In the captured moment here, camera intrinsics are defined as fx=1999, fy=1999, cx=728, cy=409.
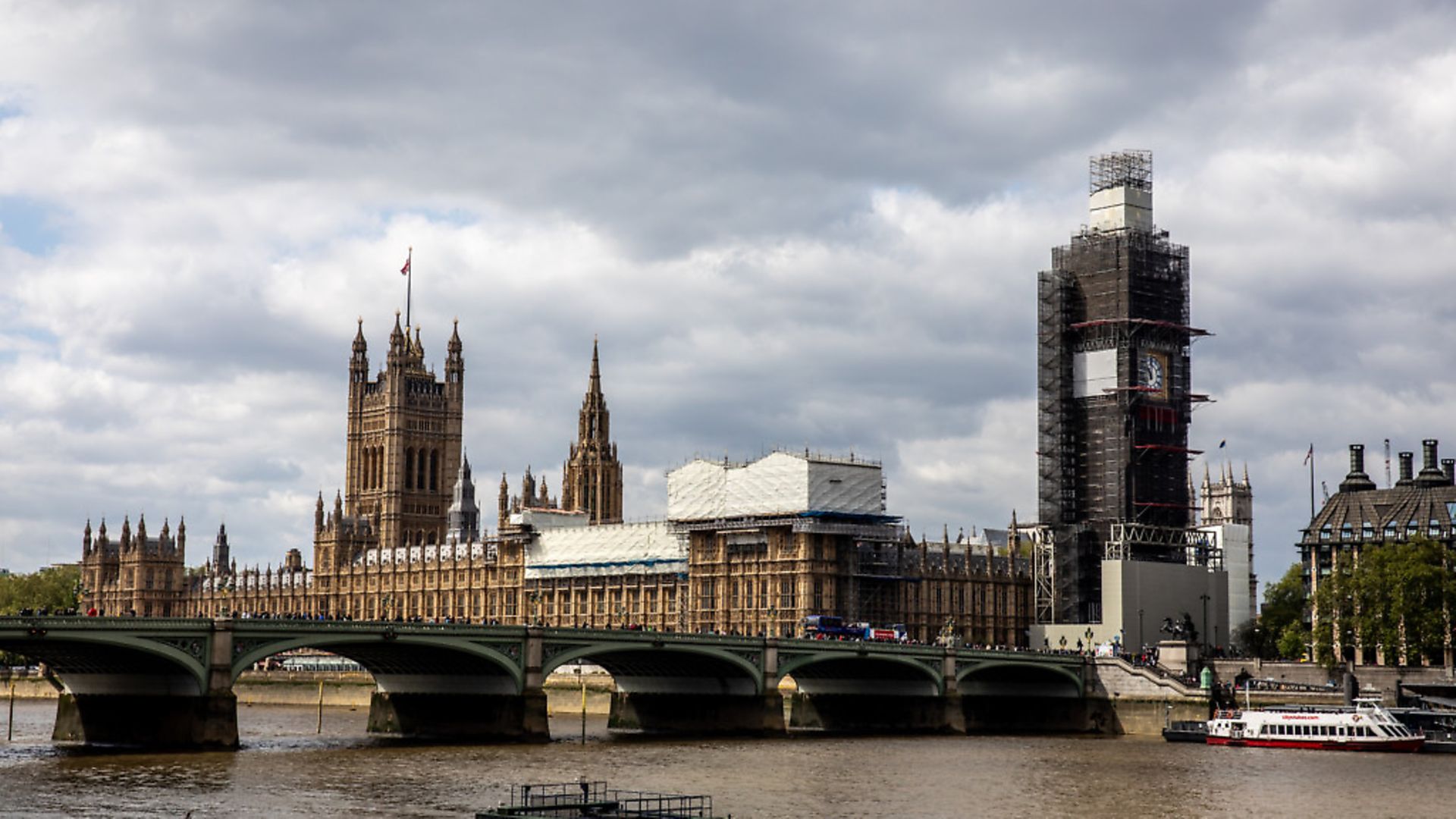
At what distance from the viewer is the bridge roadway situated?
8912 centimetres

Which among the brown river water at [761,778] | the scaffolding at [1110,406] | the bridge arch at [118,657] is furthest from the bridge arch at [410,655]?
the scaffolding at [1110,406]

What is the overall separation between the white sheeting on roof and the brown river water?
74.8m

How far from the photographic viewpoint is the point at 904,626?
16950 centimetres

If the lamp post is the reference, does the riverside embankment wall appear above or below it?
below

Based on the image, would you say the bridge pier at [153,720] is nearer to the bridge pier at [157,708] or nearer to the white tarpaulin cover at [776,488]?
the bridge pier at [157,708]

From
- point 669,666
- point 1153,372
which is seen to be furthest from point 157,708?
point 1153,372

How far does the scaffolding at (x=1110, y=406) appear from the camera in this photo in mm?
164500

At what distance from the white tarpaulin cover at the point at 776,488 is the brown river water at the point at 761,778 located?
5542cm

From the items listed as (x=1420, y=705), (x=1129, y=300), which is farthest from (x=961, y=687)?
(x=1129, y=300)

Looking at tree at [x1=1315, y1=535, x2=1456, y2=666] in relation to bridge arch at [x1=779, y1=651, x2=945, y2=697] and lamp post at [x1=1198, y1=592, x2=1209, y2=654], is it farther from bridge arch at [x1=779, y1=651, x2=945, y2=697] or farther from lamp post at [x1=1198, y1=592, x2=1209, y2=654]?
bridge arch at [x1=779, y1=651, x2=945, y2=697]

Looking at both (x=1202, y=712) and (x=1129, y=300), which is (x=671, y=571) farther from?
(x=1202, y=712)

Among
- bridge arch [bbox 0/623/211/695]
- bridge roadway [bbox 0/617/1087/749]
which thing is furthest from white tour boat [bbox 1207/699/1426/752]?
bridge arch [bbox 0/623/211/695]

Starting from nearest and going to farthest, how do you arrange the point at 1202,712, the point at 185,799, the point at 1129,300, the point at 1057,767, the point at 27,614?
1. the point at 185,799
2. the point at 27,614
3. the point at 1057,767
4. the point at 1202,712
5. the point at 1129,300

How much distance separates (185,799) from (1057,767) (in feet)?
133
